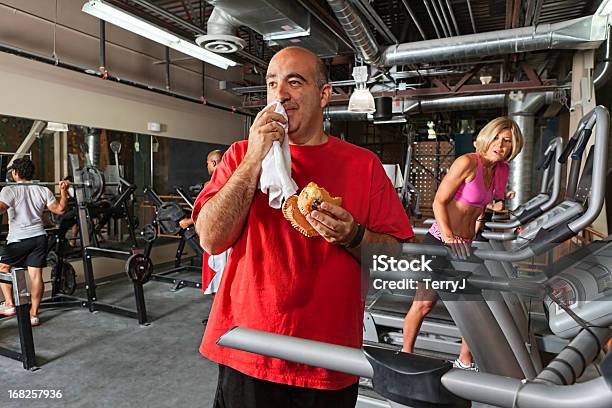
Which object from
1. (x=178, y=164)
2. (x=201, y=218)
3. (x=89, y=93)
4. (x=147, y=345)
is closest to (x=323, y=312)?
(x=201, y=218)

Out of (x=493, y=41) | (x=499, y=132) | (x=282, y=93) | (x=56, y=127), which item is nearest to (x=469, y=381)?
(x=282, y=93)

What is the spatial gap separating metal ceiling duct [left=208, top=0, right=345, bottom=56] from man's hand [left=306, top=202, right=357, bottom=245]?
3203 mm

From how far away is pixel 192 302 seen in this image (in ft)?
16.8

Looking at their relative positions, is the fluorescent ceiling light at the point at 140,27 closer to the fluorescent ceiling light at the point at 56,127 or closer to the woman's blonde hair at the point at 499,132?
the fluorescent ceiling light at the point at 56,127

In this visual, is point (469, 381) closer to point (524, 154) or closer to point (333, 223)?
point (333, 223)

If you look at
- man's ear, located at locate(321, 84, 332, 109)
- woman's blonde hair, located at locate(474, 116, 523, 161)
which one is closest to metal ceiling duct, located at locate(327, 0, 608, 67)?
woman's blonde hair, located at locate(474, 116, 523, 161)

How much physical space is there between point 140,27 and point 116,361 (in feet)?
10.6

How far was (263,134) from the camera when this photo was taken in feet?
3.76

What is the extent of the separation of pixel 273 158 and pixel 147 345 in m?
3.22

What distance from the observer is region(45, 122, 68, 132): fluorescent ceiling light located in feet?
17.5

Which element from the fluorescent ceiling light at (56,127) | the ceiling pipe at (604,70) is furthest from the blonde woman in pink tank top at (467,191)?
the fluorescent ceiling light at (56,127)

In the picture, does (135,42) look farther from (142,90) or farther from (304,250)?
(304,250)

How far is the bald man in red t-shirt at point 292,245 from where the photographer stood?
1.18 metres

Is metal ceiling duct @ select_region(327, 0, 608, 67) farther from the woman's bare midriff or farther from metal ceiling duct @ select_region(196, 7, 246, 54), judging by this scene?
the woman's bare midriff
